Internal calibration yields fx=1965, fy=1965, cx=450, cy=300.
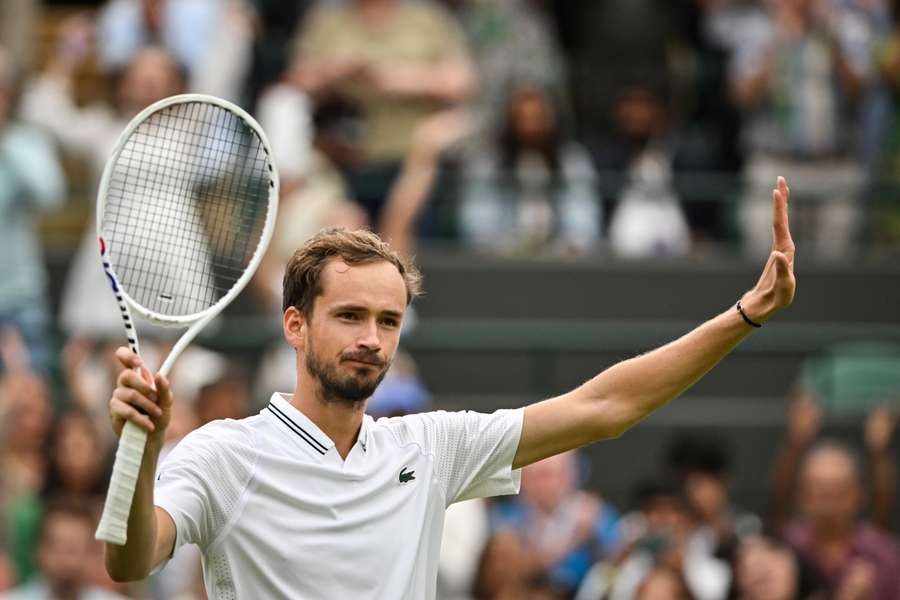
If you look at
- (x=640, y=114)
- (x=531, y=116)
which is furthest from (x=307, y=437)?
(x=640, y=114)

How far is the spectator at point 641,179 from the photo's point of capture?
11.8 metres

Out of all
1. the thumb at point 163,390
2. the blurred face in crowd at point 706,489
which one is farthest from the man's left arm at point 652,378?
the blurred face in crowd at point 706,489

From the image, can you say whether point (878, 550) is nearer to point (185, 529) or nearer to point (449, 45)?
point (449, 45)

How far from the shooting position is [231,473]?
466 cm

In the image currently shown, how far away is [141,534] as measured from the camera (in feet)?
14.1

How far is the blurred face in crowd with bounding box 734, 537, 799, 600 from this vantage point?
868 cm

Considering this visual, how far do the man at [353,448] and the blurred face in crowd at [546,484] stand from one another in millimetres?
4188

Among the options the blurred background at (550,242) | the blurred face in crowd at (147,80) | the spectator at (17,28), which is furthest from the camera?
the spectator at (17,28)

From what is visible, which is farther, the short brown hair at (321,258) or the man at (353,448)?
the short brown hair at (321,258)

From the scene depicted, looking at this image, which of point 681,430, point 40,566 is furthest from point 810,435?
point 40,566

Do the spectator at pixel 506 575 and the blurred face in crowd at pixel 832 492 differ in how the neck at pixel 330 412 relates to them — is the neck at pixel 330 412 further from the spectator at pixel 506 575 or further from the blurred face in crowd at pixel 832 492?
the blurred face in crowd at pixel 832 492

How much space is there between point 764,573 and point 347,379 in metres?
4.42

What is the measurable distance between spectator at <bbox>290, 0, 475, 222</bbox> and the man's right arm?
6.50 m

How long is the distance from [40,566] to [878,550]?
12.7 ft
